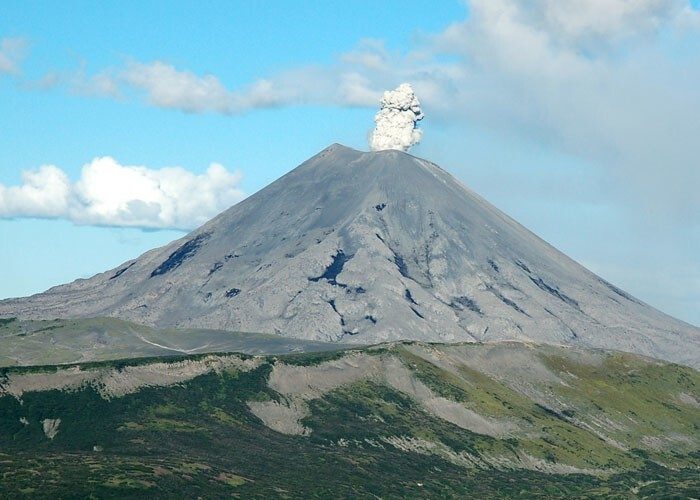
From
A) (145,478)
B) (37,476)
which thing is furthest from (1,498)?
(145,478)

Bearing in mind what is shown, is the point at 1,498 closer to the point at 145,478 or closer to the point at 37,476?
the point at 37,476

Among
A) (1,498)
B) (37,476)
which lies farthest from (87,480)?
(1,498)

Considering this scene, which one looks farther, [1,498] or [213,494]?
[213,494]

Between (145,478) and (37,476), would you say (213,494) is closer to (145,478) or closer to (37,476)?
(145,478)

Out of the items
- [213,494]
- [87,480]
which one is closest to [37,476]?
[87,480]

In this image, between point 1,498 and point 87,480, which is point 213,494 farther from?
point 1,498

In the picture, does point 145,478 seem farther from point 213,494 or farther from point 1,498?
point 1,498

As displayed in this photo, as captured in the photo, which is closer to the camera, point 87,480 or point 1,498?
point 1,498
